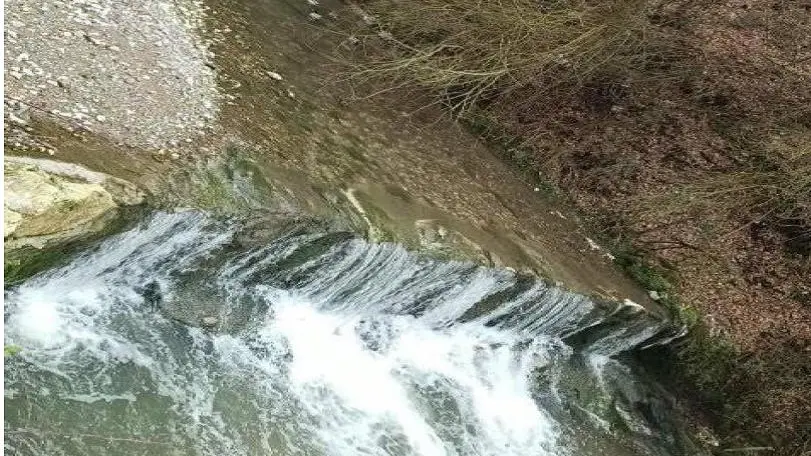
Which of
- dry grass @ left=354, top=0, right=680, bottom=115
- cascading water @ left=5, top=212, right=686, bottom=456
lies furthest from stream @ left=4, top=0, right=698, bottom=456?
dry grass @ left=354, top=0, right=680, bottom=115

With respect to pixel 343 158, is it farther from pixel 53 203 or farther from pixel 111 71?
pixel 53 203

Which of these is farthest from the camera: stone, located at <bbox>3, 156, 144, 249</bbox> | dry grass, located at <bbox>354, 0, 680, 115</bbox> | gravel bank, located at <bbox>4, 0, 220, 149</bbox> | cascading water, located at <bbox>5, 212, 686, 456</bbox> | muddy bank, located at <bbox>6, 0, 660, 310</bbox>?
dry grass, located at <bbox>354, 0, 680, 115</bbox>

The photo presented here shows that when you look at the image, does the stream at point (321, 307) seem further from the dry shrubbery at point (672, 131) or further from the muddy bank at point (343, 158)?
the dry shrubbery at point (672, 131)

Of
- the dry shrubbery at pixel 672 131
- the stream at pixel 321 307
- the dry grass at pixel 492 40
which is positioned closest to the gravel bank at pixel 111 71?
the stream at pixel 321 307

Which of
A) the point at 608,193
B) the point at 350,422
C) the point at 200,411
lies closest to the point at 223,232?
the point at 200,411

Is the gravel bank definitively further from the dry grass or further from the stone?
the dry grass

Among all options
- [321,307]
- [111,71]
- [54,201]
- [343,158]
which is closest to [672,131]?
[343,158]

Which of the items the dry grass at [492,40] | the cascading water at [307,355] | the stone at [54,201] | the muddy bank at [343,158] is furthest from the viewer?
the dry grass at [492,40]

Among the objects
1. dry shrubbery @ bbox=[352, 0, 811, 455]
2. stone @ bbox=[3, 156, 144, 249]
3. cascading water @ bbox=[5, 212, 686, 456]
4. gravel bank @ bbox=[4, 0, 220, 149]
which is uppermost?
dry shrubbery @ bbox=[352, 0, 811, 455]
